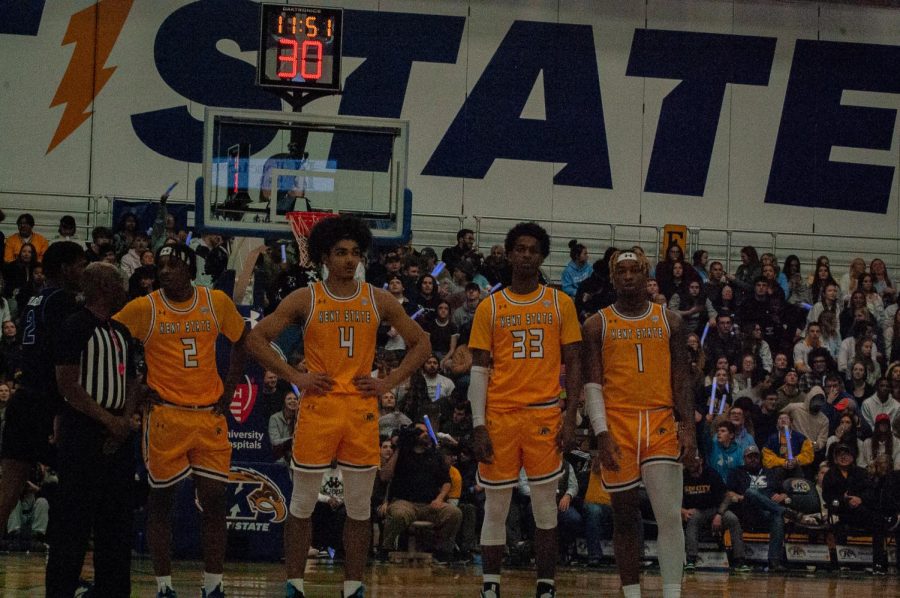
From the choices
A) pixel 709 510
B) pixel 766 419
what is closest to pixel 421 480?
pixel 709 510

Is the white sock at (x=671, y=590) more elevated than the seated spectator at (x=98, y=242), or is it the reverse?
the seated spectator at (x=98, y=242)

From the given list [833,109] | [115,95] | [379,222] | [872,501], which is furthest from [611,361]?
[833,109]

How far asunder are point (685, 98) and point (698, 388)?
9538 mm

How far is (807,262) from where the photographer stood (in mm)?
25562

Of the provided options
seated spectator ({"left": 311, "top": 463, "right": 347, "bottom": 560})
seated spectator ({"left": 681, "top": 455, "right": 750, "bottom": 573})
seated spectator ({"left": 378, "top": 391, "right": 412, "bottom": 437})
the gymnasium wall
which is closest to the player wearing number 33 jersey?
seated spectator ({"left": 311, "top": 463, "right": 347, "bottom": 560})

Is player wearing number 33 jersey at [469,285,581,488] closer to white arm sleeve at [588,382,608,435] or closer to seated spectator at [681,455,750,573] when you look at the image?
white arm sleeve at [588,382,608,435]

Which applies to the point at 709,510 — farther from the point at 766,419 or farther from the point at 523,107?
the point at 523,107

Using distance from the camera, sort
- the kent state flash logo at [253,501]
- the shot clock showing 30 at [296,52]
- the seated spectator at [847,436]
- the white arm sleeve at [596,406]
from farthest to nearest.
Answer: the seated spectator at [847,436] → the shot clock showing 30 at [296,52] → the kent state flash logo at [253,501] → the white arm sleeve at [596,406]

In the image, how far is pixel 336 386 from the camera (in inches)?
312

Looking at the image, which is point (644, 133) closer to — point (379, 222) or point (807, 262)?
point (807, 262)

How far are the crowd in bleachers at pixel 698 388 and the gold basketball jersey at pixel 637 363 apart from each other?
192 inches

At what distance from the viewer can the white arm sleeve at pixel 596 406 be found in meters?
8.13

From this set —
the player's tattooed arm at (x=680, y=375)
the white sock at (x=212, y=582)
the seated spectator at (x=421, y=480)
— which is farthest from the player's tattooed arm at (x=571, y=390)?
the seated spectator at (x=421, y=480)

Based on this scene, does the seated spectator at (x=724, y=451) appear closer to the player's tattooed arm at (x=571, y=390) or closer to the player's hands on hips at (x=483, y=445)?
the player's tattooed arm at (x=571, y=390)
